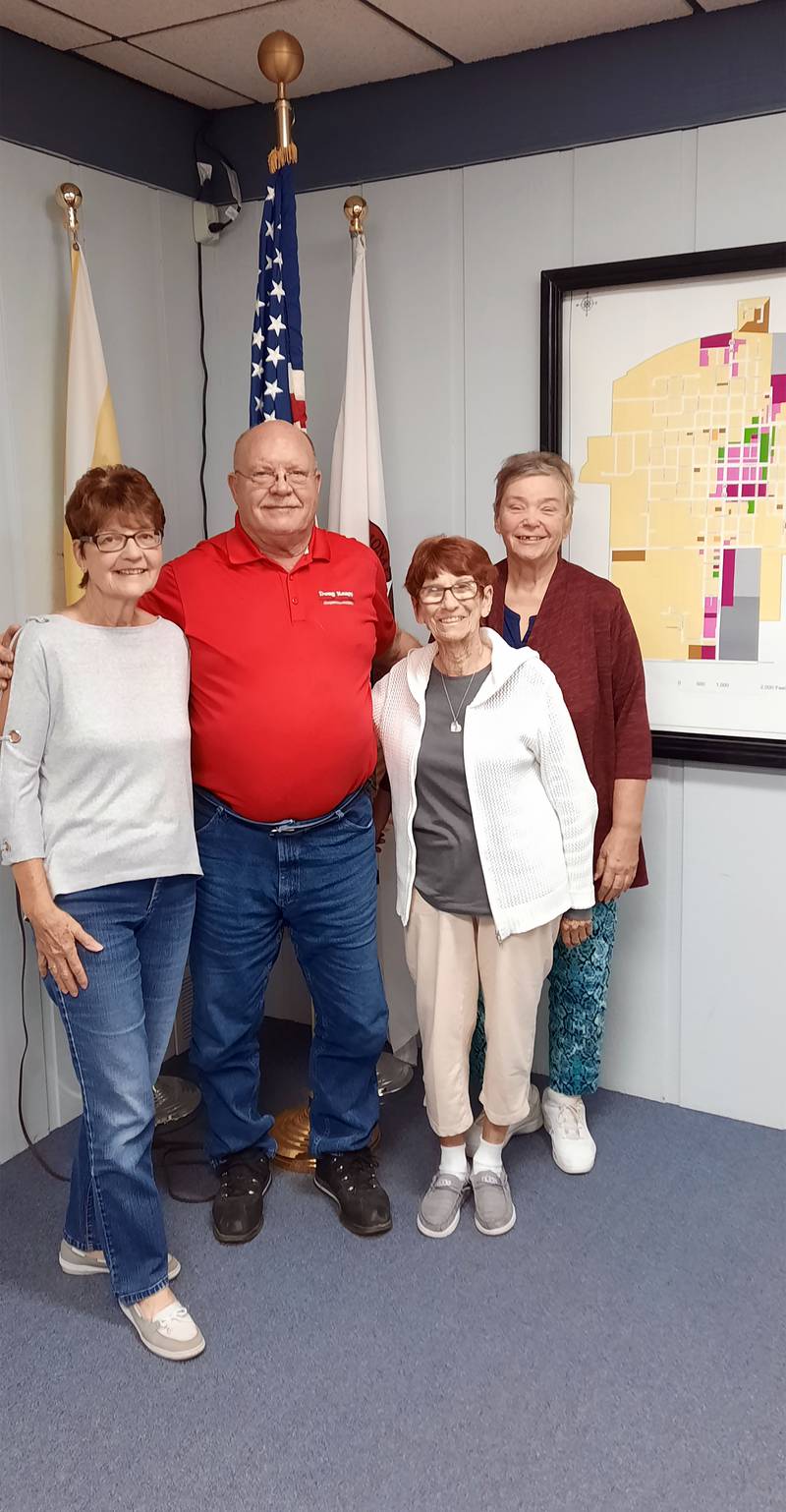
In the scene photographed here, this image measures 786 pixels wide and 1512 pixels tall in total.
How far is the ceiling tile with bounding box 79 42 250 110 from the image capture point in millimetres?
2688

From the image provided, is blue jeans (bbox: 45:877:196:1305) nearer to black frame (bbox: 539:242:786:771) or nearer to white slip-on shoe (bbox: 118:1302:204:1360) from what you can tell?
white slip-on shoe (bbox: 118:1302:204:1360)

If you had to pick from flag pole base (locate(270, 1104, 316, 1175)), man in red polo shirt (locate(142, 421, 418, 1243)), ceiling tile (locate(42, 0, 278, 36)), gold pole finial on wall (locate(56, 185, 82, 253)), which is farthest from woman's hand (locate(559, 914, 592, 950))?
ceiling tile (locate(42, 0, 278, 36))

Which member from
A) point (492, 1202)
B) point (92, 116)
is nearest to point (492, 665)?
point (492, 1202)

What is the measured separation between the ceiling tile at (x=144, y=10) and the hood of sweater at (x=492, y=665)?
1.34 meters

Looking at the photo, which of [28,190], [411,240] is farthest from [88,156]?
[411,240]

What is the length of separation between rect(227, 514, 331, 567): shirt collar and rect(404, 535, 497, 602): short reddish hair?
0.21 metres

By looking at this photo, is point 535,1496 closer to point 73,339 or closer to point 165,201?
point 73,339

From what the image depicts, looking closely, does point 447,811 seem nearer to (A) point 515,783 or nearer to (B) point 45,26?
(A) point 515,783

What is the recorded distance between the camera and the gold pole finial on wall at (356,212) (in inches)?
113

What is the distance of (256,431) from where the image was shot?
2.29 metres

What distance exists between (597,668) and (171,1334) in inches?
60.0

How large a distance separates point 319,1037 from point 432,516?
1.32 meters

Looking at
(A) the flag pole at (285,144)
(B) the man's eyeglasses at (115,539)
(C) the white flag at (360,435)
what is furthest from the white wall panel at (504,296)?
(B) the man's eyeglasses at (115,539)

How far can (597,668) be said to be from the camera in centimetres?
253
